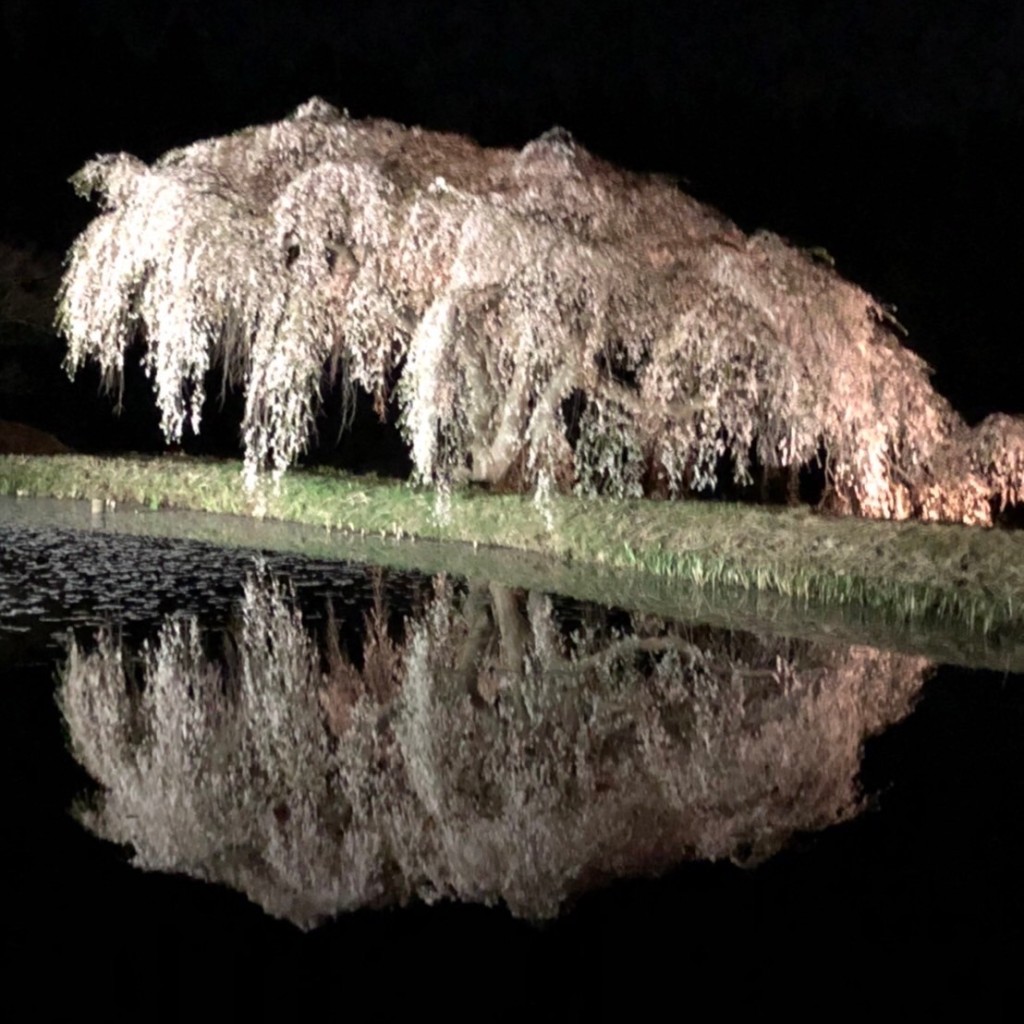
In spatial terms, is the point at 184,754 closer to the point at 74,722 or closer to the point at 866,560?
the point at 74,722

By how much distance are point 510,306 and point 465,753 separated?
740 cm

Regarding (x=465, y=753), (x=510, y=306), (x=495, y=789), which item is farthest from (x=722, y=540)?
(x=495, y=789)

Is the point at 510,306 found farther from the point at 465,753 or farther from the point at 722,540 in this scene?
the point at 465,753

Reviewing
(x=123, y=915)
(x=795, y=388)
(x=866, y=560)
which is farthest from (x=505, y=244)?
(x=123, y=915)

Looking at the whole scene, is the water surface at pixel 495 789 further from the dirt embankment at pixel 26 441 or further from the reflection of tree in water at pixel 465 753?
the dirt embankment at pixel 26 441

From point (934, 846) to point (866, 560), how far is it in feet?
19.9

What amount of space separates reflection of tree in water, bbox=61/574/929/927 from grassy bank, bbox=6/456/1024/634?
1.46 meters

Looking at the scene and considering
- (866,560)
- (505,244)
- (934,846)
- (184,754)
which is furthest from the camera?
(505,244)


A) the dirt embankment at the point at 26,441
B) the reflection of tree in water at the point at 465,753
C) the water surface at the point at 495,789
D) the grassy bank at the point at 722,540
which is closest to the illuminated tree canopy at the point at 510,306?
the grassy bank at the point at 722,540

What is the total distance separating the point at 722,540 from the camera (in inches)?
493

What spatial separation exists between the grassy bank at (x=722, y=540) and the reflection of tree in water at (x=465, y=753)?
4.80 ft

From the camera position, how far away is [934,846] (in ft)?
17.6

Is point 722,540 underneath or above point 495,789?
above

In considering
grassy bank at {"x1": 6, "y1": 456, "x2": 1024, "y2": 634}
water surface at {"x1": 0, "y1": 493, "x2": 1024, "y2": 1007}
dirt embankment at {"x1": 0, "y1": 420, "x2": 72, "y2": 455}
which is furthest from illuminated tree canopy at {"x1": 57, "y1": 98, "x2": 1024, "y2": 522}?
dirt embankment at {"x1": 0, "y1": 420, "x2": 72, "y2": 455}
